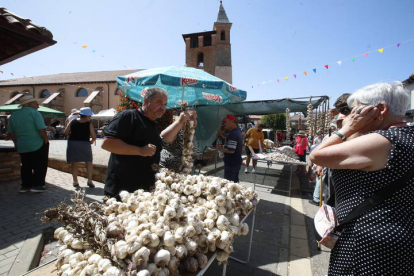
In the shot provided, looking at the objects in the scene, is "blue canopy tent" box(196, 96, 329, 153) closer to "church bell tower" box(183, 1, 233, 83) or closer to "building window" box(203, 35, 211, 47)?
"church bell tower" box(183, 1, 233, 83)

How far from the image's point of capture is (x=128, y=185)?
188 centimetres

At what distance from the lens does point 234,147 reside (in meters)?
4.20

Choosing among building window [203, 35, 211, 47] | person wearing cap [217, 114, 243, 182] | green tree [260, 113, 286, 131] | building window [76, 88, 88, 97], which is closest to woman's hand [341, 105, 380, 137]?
person wearing cap [217, 114, 243, 182]

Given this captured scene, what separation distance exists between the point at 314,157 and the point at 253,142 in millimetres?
6360

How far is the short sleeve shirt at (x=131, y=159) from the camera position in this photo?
71.6 inches

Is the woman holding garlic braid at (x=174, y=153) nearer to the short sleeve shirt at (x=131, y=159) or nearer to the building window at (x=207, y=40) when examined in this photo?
the short sleeve shirt at (x=131, y=159)

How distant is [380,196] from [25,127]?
507 centimetres

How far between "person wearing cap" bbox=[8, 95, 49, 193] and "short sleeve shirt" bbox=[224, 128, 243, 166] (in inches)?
139

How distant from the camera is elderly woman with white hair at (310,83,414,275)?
110cm

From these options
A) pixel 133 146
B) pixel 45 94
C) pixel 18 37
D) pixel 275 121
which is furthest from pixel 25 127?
pixel 45 94

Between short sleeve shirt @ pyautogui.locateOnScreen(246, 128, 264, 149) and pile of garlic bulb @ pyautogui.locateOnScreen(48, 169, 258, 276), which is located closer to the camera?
pile of garlic bulb @ pyautogui.locateOnScreen(48, 169, 258, 276)

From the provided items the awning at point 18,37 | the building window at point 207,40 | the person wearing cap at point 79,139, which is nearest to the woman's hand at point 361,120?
the awning at point 18,37

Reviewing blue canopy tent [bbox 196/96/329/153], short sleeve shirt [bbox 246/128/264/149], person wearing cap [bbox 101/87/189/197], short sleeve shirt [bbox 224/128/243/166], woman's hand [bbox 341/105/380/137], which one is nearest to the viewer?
woman's hand [bbox 341/105/380/137]

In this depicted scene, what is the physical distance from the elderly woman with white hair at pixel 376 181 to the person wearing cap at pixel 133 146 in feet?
4.39
